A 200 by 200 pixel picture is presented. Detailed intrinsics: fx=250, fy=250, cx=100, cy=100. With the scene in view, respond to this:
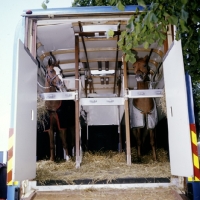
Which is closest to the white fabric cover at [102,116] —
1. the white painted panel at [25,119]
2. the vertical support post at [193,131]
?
the white painted panel at [25,119]

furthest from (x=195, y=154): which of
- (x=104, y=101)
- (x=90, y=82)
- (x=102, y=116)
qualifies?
(x=102, y=116)

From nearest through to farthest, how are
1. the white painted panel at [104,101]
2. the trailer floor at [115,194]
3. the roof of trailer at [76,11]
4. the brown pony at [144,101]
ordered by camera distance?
the trailer floor at [115,194] → the roof of trailer at [76,11] → the white painted panel at [104,101] → the brown pony at [144,101]

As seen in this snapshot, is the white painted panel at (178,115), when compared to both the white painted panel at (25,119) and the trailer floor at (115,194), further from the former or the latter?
the white painted panel at (25,119)

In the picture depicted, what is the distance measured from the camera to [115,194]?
9.39ft

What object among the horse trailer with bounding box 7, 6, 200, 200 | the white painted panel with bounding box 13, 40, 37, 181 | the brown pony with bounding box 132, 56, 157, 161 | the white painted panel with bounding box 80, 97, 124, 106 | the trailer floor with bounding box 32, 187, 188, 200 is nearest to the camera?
the white painted panel with bounding box 13, 40, 37, 181

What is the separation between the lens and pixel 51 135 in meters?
5.08

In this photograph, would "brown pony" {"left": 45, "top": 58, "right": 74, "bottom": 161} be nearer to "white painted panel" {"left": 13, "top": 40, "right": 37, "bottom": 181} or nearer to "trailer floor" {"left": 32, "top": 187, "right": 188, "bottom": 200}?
"white painted panel" {"left": 13, "top": 40, "right": 37, "bottom": 181}

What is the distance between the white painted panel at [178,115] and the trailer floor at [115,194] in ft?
0.83

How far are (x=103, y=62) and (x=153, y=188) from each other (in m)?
3.78

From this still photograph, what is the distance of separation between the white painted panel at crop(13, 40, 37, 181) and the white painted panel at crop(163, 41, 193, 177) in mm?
1671

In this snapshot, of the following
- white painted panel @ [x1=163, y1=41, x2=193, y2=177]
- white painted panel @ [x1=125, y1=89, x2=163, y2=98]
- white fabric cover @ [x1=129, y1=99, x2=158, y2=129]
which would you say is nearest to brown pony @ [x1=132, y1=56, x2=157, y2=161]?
white fabric cover @ [x1=129, y1=99, x2=158, y2=129]

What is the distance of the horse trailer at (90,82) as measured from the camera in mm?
2629

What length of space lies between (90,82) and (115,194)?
15.2 ft

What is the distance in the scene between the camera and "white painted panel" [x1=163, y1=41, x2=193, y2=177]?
254cm
